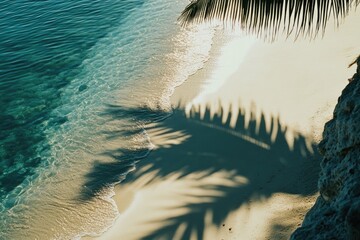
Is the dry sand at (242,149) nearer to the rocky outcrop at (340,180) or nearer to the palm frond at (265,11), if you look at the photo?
the rocky outcrop at (340,180)

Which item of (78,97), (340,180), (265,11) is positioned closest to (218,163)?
(265,11)

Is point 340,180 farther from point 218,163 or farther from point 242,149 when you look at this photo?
point 242,149

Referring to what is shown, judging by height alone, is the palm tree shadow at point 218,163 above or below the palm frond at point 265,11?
below

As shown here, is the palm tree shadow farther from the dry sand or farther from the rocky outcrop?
the rocky outcrop

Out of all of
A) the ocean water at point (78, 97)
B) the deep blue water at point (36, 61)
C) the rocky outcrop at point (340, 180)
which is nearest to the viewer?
the rocky outcrop at point (340, 180)

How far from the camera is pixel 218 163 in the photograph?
9820 mm

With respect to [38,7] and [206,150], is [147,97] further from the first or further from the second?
[38,7]

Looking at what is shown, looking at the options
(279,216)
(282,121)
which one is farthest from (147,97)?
(279,216)

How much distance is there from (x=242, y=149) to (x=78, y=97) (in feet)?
19.6

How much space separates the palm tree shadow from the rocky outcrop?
10.0 ft

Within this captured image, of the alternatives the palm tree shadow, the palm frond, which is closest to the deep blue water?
the palm tree shadow

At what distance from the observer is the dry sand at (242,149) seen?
8305 millimetres

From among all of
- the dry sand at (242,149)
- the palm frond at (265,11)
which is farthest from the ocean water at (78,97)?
the palm frond at (265,11)

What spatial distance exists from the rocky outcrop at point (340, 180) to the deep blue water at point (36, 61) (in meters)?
7.71
